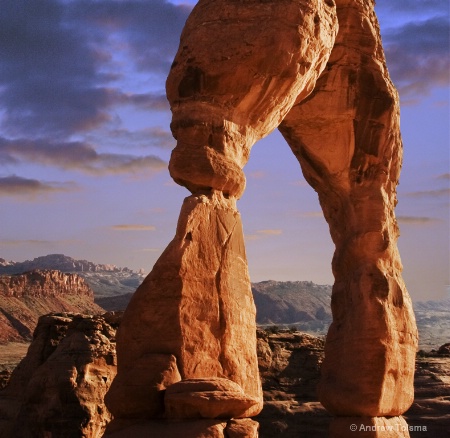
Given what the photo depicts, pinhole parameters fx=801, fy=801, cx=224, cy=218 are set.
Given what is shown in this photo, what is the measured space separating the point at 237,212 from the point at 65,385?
6774mm

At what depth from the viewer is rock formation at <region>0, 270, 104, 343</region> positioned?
166ft

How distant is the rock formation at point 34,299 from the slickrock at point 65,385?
33.3 metres

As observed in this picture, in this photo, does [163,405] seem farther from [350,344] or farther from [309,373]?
[309,373]

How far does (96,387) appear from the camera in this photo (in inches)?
528

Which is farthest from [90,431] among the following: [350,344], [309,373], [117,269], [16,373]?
[117,269]

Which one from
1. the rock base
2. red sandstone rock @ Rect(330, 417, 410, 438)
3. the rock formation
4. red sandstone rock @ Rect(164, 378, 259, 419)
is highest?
the rock formation

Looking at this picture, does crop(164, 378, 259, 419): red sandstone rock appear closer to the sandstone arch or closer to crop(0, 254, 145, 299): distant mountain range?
the sandstone arch

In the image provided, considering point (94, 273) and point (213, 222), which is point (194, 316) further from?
point (94, 273)

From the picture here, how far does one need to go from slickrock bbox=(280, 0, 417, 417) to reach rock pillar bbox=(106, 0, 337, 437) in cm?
218

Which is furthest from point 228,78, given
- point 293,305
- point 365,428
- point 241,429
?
point 293,305

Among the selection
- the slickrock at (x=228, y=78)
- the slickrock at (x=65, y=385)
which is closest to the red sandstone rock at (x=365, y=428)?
the slickrock at (x=228, y=78)

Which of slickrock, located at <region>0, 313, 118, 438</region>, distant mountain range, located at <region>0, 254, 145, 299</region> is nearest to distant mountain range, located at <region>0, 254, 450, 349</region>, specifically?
distant mountain range, located at <region>0, 254, 145, 299</region>

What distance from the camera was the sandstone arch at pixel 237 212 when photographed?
22.3 ft

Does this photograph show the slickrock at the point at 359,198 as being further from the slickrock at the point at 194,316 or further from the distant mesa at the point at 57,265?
the distant mesa at the point at 57,265
